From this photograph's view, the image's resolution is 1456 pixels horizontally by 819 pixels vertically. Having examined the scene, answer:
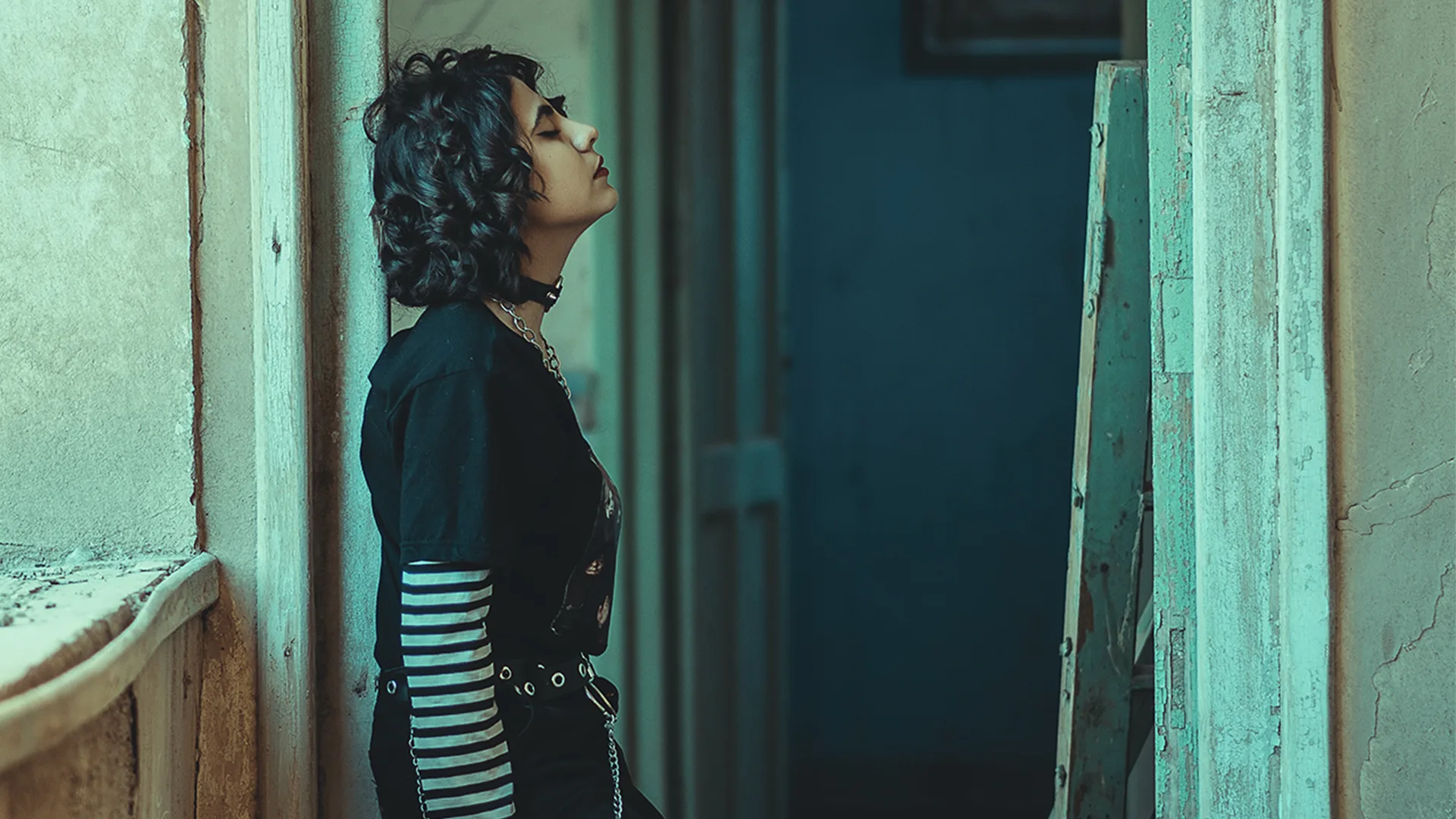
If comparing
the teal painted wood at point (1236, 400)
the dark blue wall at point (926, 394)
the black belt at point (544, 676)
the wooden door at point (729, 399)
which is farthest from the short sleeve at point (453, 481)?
the dark blue wall at point (926, 394)

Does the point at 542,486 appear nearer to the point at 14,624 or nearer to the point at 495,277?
the point at 495,277

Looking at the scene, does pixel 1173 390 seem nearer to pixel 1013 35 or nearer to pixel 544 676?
pixel 544 676

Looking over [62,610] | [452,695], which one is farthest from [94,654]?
[452,695]

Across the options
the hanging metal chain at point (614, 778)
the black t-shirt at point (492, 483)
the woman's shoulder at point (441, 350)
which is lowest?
the hanging metal chain at point (614, 778)

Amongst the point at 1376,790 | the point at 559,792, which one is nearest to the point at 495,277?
the point at 559,792

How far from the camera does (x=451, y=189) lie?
1.51 metres

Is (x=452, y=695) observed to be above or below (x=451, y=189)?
below

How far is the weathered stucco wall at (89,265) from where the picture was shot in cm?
149

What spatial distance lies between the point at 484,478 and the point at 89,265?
55 centimetres

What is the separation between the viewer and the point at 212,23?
1.53 meters

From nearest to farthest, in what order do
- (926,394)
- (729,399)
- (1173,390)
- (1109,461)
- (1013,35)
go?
1. (1173,390)
2. (1109,461)
3. (729,399)
4. (1013,35)
5. (926,394)

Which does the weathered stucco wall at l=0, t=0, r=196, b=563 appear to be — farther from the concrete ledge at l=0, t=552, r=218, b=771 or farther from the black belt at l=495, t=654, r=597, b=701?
the black belt at l=495, t=654, r=597, b=701

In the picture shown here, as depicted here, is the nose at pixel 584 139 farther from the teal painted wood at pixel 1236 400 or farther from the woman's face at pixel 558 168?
the teal painted wood at pixel 1236 400

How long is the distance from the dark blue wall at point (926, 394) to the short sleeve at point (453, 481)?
301 centimetres
